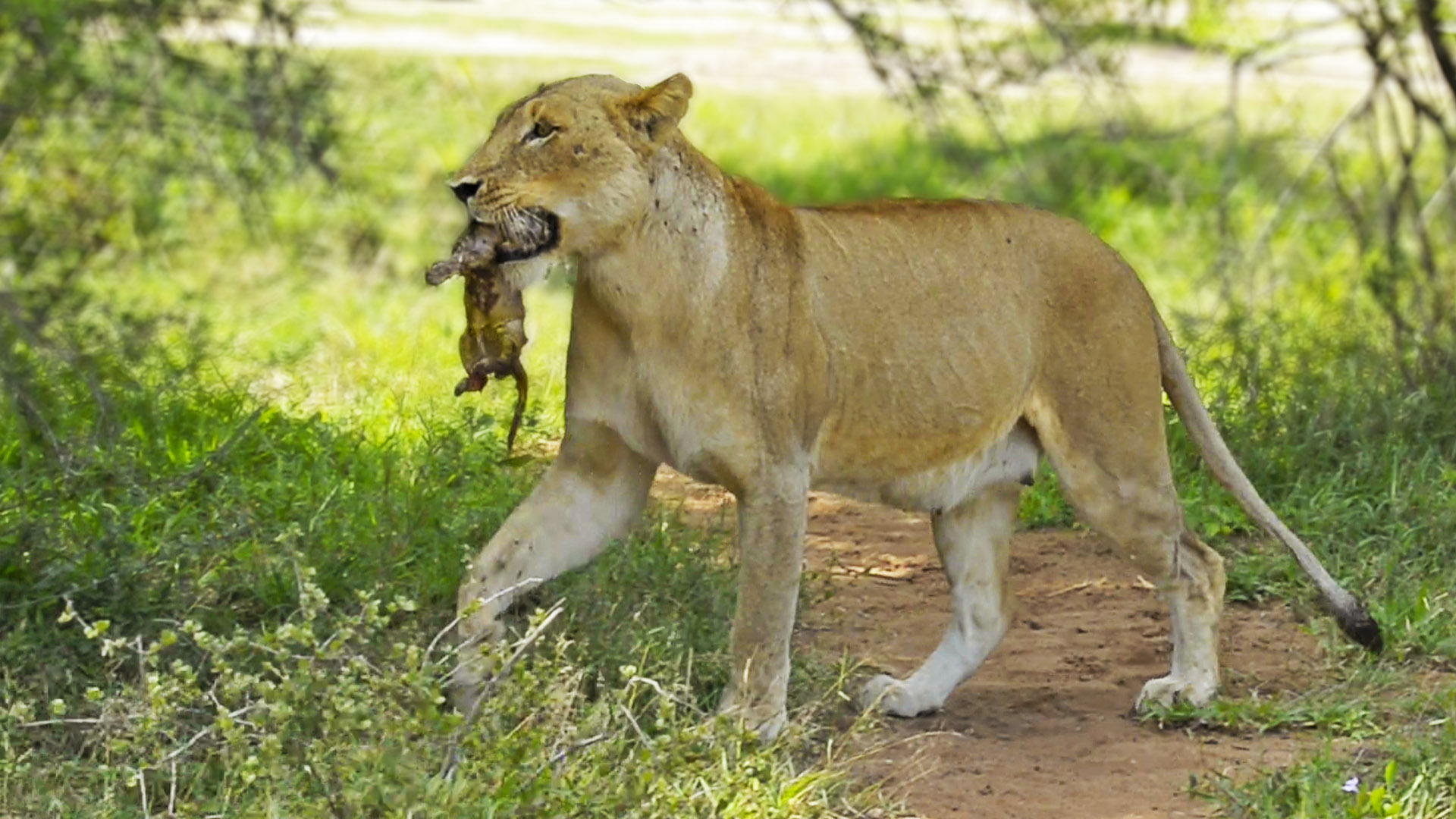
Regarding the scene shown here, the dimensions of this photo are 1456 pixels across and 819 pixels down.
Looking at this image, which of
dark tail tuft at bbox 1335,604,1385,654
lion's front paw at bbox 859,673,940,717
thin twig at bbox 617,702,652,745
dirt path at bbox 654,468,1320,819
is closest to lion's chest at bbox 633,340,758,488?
thin twig at bbox 617,702,652,745

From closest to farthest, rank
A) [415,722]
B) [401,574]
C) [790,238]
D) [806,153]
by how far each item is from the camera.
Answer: [415,722]
[790,238]
[401,574]
[806,153]

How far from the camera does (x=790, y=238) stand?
4.79m

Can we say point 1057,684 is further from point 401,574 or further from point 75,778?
point 75,778

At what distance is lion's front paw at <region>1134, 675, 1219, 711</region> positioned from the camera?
517cm

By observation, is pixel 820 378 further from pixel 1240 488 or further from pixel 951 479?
pixel 1240 488

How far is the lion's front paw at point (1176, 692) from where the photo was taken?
5.17m

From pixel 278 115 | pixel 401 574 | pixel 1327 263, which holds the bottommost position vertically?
pixel 1327 263

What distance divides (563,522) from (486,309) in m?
0.52

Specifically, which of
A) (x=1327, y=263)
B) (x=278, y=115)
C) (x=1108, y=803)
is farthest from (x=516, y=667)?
(x=1327, y=263)

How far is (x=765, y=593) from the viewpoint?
4.63 meters

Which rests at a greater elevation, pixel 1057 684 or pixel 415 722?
pixel 415 722

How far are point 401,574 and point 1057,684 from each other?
1583mm

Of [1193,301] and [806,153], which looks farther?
[806,153]

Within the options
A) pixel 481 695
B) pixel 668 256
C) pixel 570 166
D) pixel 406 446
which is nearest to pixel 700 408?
pixel 668 256
